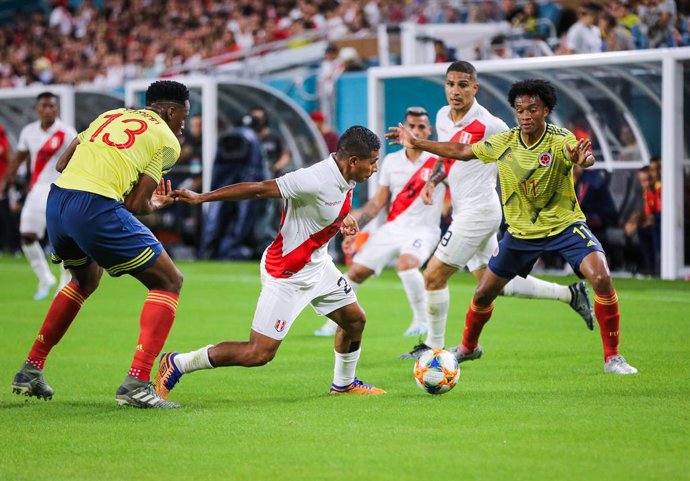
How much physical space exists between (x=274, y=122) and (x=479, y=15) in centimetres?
490

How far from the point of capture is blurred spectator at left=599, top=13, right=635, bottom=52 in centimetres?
1784

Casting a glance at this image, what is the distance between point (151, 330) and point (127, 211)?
77 cm

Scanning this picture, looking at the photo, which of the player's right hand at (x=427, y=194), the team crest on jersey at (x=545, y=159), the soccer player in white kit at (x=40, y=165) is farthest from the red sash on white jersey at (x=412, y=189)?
the soccer player in white kit at (x=40, y=165)

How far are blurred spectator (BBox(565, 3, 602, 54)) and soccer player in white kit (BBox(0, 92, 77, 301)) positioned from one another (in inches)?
323

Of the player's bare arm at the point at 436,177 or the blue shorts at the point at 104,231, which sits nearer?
the blue shorts at the point at 104,231

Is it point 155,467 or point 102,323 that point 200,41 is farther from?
point 155,467

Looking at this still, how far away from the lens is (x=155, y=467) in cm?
593

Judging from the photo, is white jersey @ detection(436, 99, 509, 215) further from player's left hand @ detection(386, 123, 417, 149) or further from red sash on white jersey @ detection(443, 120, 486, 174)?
player's left hand @ detection(386, 123, 417, 149)

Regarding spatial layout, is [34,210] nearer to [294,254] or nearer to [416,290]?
[416,290]

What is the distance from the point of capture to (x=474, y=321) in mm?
9258

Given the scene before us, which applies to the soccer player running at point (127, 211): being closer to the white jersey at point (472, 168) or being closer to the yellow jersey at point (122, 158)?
the yellow jersey at point (122, 158)

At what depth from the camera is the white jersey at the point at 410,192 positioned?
11.8 m

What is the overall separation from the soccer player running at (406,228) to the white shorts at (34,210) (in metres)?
5.04

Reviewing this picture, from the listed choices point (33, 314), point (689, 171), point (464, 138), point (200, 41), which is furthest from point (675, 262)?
point (200, 41)
